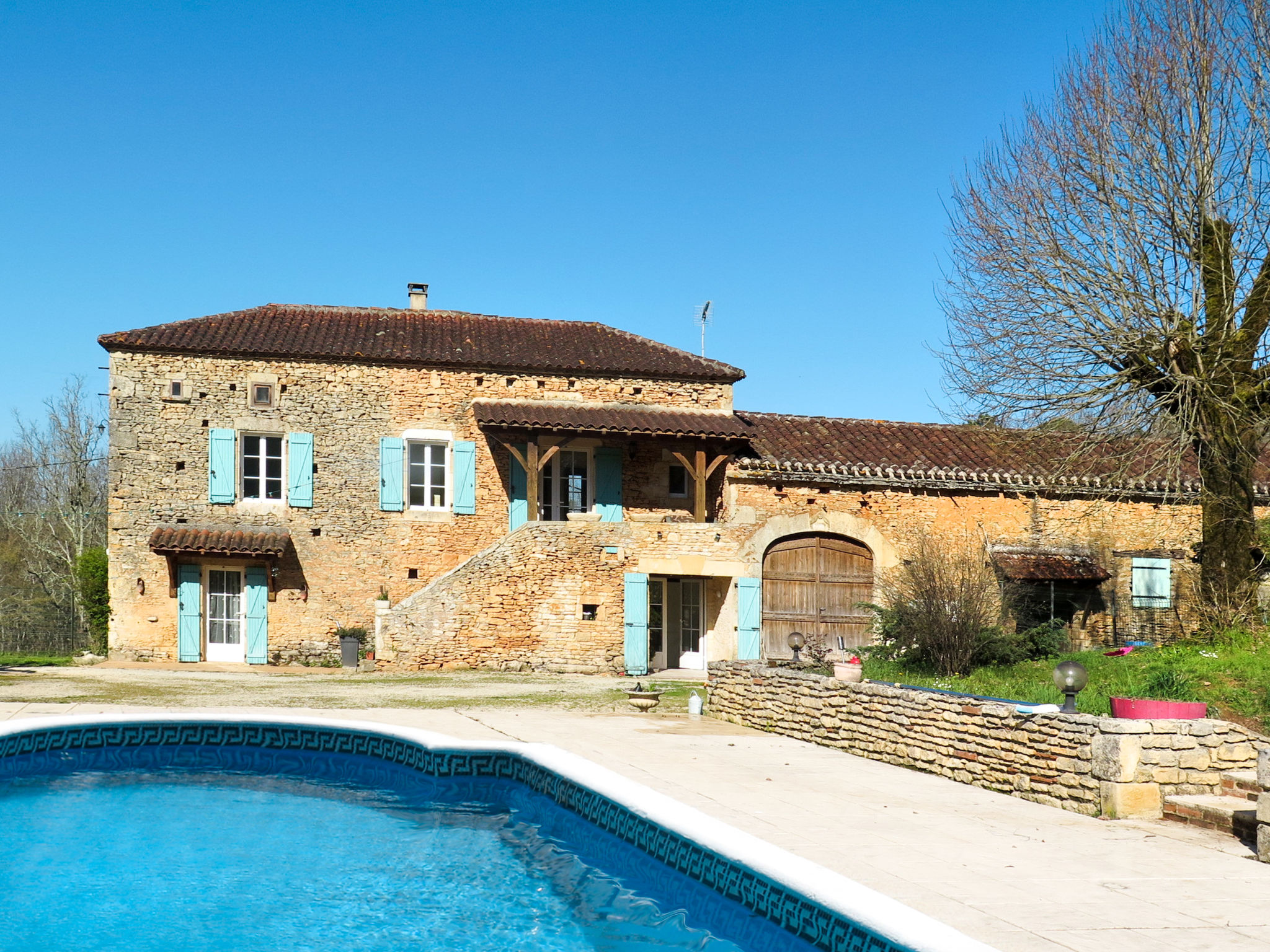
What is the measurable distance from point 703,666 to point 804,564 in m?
2.51

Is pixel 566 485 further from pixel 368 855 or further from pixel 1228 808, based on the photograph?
pixel 1228 808

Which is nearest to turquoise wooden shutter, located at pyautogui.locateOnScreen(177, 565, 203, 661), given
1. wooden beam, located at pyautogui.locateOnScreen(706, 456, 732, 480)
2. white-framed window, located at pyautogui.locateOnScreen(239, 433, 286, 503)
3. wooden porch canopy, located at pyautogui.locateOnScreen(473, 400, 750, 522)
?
white-framed window, located at pyautogui.locateOnScreen(239, 433, 286, 503)

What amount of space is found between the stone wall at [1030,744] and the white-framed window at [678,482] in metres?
10.00

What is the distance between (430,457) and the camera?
1975cm

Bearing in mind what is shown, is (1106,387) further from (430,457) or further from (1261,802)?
(430,457)

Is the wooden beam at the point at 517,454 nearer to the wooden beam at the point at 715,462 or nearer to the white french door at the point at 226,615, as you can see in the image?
the wooden beam at the point at 715,462

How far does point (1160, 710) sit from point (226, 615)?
1596 centimetres

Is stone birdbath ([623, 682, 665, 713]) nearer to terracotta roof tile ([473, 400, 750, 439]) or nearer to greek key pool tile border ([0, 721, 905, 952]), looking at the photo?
greek key pool tile border ([0, 721, 905, 952])

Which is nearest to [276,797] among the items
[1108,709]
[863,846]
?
[863,846]

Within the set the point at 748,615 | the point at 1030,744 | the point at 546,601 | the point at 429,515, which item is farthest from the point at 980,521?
the point at 1030,744

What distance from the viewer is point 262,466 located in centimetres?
1930

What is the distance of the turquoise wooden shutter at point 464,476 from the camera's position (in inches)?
768

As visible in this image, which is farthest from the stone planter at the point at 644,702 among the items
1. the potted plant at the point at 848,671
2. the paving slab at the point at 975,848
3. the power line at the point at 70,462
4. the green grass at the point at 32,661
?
the power line at the point at 70,462

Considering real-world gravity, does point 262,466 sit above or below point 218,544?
above
